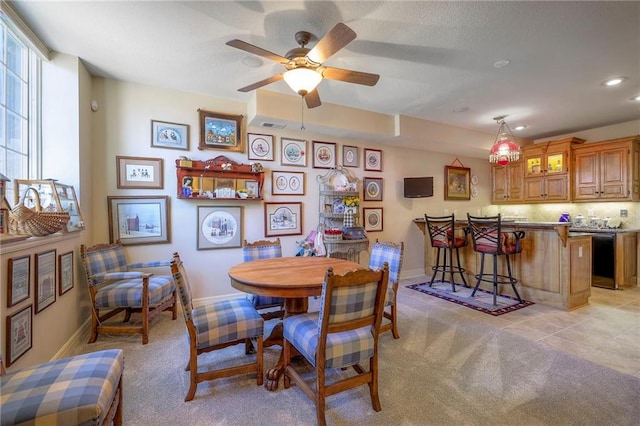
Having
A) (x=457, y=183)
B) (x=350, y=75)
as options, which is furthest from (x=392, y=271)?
(x=457, y=183)

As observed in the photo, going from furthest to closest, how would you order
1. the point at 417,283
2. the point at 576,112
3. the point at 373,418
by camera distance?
the point at 417,283 → the point at 576,112 → the point at 373,418

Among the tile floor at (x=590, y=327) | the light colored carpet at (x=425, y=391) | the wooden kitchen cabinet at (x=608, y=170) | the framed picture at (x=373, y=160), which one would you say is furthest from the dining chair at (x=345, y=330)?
the wooden kitchen cabinet at (x=608, y=170)

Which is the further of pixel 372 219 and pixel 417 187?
pixel 417 187

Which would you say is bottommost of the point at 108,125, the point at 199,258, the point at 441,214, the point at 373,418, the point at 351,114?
the point at 373,418

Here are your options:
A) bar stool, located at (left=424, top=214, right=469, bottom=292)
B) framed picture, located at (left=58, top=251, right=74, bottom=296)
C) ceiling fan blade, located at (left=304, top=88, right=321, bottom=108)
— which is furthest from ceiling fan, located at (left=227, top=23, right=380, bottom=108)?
bar stool, located at (left=424, top=214, right=469, bottom=292)

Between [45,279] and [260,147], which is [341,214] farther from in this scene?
[45,279]

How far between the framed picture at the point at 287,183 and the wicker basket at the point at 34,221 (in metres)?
2.34

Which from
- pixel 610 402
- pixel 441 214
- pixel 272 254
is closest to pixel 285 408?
pixel 272 254

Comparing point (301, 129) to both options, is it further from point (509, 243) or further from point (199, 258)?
point (509, 243)

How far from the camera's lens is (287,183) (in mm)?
4133

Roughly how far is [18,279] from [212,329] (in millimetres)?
1236

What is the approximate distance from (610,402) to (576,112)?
4.34 meters

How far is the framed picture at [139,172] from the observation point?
323 cm

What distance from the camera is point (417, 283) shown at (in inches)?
189
